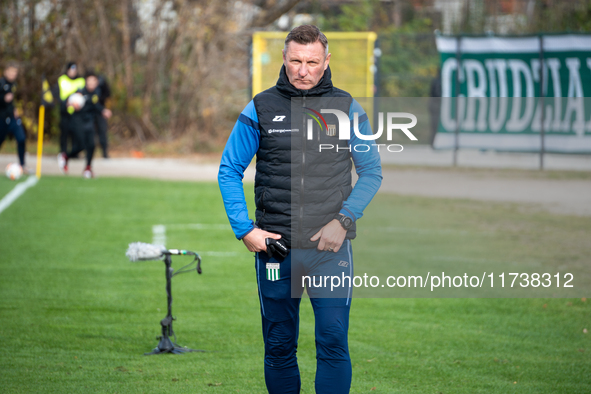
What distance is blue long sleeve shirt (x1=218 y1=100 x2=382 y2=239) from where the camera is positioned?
3.91 m

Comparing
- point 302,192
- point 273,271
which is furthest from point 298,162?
point 273,271

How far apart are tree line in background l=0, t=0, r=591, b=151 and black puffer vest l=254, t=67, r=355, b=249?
17.9 m

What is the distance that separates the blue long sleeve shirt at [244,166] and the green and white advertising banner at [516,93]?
12.9 meters

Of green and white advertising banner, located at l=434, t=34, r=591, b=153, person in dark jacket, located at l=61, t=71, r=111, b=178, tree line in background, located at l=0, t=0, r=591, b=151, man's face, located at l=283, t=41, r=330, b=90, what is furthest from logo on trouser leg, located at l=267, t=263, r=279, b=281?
tree line in background, located at l=0, t=0, r=591, b=151

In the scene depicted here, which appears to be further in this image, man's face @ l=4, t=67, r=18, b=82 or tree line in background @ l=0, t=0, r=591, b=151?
tree line in background @ l=0, t=0, r=591, b=151

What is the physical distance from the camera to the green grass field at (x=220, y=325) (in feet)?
17.0

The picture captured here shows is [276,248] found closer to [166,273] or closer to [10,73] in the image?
[166,273]

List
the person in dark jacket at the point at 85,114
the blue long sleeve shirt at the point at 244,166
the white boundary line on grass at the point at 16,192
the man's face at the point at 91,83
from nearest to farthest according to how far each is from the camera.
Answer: the blue long sleeve shirt at the point at 244,166, the white boundary line on grass at the point at 16,192, the person in dark jacket at the point at 85,114, the man's face at the point at 91,83

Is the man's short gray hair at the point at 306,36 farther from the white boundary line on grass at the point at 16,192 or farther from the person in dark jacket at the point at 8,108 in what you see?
the person in dark jacket at the point at 8,108

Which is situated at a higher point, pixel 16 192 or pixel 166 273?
pixel 166 273

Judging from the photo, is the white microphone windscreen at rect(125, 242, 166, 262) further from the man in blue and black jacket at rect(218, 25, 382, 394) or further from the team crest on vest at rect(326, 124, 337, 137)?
the team crest on vest at rect(326, 124, 337, 137)

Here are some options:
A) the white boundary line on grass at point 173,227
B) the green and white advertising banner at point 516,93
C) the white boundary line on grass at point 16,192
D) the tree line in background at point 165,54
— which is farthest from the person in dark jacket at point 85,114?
the green and white advertising banner at point 516,93

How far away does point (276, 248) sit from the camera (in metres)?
3.86

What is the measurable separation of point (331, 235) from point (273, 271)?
0.36 meters
